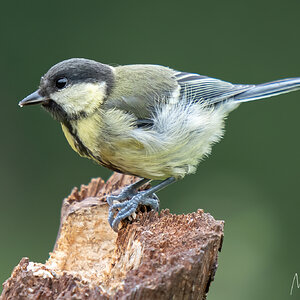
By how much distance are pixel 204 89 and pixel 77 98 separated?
76 cm

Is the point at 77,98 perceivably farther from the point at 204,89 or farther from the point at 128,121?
the point at 204,89

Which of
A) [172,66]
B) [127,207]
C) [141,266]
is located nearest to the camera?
[141,266]

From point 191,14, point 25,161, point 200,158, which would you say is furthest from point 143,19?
point 200,158

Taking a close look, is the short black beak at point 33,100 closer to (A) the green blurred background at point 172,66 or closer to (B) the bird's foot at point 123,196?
(B) the bird's foot at point 123,196

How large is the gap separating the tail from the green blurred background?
1.09 m

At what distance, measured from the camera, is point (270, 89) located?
281 centimetres

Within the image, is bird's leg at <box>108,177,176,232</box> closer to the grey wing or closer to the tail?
the grey wing

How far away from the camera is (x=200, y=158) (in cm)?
259

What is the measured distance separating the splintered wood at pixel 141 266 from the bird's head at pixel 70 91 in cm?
59

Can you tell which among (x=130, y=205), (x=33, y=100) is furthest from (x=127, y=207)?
(x=33, y=100)

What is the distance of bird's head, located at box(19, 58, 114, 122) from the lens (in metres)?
2.35

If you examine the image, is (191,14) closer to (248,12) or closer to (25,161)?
(248,12)

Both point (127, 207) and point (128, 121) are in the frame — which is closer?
point (127, 207)

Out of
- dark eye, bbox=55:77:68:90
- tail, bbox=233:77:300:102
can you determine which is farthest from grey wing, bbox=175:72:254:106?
dark eye, bbox=55:77:68:90
